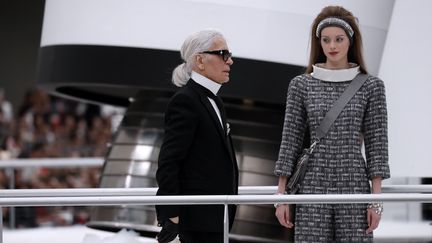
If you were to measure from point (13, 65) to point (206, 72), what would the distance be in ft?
58.9

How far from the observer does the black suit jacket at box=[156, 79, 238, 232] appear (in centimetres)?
567

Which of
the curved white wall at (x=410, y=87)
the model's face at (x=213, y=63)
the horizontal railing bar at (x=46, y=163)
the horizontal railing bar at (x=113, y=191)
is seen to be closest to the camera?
the model's face at (x=213, y=63)

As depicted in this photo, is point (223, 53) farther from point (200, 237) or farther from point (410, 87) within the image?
point (410, 87)

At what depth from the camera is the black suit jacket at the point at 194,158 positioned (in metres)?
5.67

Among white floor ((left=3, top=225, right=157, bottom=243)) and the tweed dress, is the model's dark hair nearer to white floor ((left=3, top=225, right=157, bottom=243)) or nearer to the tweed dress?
the tweed dress

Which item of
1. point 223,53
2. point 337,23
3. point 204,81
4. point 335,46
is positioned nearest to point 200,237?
point 204,81

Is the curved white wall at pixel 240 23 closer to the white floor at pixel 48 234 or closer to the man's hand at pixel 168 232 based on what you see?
the white floor at pixel 48 234

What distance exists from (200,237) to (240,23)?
3.93 metres

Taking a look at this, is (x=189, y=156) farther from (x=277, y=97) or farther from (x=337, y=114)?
(x=277, y=97)

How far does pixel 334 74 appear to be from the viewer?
5996 millimetres

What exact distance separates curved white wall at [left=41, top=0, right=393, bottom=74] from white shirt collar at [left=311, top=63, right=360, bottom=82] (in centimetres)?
353

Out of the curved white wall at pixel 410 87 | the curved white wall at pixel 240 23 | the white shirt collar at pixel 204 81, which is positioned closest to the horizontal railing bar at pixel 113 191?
the white shirt collar at pixel 204 81

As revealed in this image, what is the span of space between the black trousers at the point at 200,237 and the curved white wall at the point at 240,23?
383 centimetres

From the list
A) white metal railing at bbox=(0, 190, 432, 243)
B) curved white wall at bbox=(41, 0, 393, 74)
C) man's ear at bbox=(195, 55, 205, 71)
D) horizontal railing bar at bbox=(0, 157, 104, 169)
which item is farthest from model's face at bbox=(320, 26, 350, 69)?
horizontal railing bar at bbox=(0, 157, 104, 169)
